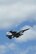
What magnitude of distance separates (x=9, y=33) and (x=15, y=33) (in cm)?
390

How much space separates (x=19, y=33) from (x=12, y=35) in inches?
153

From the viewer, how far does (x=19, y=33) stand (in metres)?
68.4

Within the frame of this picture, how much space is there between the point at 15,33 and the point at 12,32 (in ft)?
5.34

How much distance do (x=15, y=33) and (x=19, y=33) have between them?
208 cm

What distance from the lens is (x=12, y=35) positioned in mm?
69375

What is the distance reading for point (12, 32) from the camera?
6819 cm

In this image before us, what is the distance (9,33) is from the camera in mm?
70188
